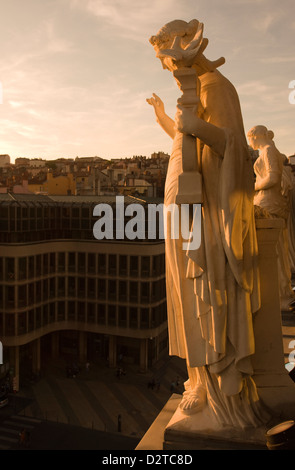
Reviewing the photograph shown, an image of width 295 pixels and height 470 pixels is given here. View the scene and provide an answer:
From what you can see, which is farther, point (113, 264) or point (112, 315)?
point (112, 315)

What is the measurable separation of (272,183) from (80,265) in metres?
32.7

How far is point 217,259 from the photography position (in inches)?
199

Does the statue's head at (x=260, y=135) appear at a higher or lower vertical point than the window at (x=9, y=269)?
higher

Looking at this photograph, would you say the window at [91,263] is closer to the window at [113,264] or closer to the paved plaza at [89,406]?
the window at [113,264]

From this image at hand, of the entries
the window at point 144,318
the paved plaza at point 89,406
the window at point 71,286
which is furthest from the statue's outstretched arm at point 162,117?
the window at point 71,286

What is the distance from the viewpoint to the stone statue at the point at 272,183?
25.8 ft

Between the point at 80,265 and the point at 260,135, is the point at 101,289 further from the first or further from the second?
the point at 260,135

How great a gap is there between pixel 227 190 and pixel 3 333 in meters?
33.1

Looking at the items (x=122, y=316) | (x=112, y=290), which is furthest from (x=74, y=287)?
(x=122, y=316)

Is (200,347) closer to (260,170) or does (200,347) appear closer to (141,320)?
(260,170)

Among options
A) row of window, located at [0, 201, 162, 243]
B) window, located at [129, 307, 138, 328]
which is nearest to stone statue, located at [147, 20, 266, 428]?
row of window, located at [0, 201, 162, 243]

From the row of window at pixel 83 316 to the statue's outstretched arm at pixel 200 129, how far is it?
32.3m

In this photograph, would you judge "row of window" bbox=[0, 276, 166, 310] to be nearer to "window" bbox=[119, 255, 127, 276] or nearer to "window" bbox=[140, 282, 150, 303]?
"window" bbox=[140, 282, 150, 303]
